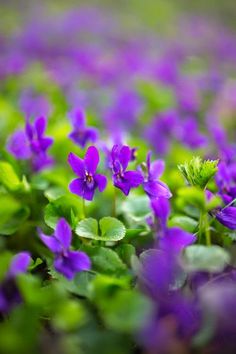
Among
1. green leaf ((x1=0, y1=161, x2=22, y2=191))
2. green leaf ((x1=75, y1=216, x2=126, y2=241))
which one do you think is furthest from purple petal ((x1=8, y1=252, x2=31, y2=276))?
green leaf ((x1=0, y1=161, x2=22, y2=191))

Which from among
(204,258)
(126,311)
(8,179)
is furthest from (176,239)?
(8,179)

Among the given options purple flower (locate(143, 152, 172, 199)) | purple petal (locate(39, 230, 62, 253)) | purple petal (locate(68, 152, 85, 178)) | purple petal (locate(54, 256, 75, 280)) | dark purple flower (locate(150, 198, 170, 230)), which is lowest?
purple petal (locate(54, 256, 75, 280))

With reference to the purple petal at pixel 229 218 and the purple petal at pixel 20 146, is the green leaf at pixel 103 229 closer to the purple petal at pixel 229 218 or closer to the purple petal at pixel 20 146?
the purple petal at pixel 229 218

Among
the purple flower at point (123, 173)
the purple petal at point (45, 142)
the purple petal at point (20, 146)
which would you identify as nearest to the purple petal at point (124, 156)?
the purple flower at point (123, 173)

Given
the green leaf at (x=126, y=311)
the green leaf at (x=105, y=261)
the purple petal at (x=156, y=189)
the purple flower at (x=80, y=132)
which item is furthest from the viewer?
the purple flower at (x=80, y=132)

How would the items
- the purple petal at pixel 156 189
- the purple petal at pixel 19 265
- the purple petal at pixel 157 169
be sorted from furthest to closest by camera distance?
1. the purple petal at pixel 157 169
2. the purple petal at pixel 156 189
3. the purple petal at pixel 19 265

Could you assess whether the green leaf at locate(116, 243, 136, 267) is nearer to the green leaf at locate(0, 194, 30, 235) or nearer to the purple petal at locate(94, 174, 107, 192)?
the purple petal at locate(94, 174, 107, 192)

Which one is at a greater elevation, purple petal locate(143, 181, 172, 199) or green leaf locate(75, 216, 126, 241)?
purple petal locate(143, 181, 172, 199)

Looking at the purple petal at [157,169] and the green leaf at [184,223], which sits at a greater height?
the purple petal at [157,169]
